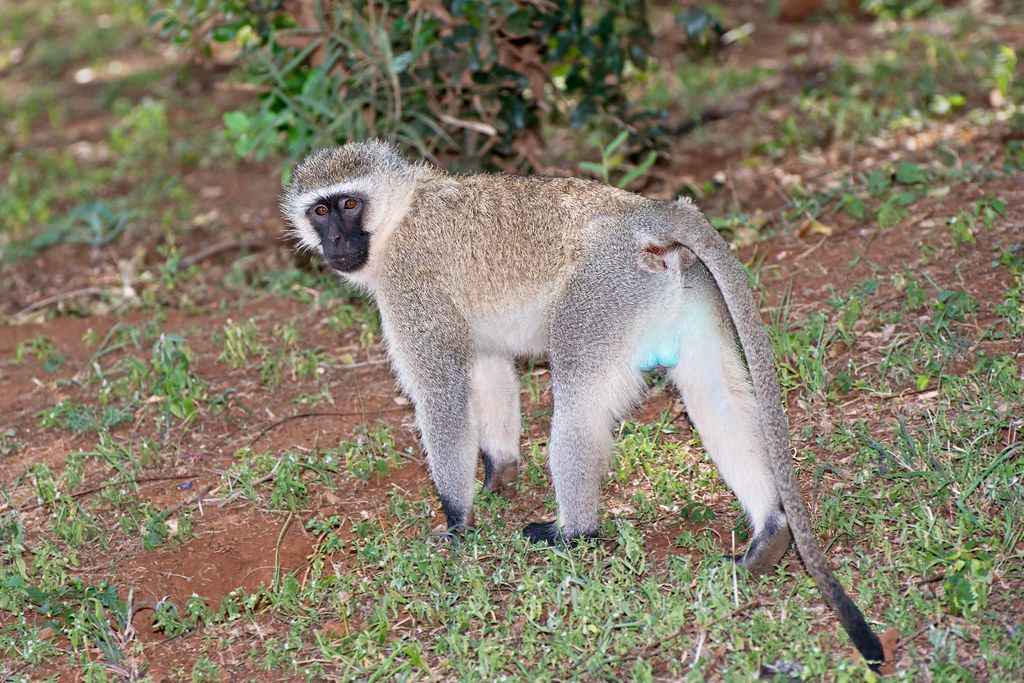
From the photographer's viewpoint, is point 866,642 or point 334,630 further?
point 334,630

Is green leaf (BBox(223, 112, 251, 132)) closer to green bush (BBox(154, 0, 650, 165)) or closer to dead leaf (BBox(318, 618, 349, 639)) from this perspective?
green bush (BBox(154, 0, 650, 165))

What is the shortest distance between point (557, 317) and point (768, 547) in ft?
3.57

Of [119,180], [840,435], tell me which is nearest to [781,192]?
[840,435]

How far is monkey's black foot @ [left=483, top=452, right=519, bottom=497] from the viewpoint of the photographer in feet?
16.6

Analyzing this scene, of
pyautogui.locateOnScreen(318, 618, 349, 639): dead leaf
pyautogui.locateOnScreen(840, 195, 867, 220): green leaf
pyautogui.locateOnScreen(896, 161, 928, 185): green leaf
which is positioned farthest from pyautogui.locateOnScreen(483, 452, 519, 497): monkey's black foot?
pyautogui.locateOnScreen(896, 161, 928, 185): green leaf

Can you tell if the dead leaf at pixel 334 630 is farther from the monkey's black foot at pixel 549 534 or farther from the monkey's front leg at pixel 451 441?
the monkey's black foot at pixel 549 534

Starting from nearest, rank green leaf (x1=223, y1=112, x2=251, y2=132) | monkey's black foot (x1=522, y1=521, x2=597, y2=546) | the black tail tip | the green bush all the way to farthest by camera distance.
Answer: the black tail tip < monkey's black foot (x1=522, y1=521, x2=597, y2=546) < the green bush < green leaf (x1=223, y1=112, x2=251, y2=132)

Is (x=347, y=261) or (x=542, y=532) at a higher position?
(x=347, y=261)

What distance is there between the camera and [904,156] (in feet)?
23.6

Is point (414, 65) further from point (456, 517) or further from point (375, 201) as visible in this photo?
point (456, 517)

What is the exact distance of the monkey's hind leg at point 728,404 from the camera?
4246mm

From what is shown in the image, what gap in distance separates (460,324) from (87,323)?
10.6 feet

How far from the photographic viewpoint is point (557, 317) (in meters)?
4.28

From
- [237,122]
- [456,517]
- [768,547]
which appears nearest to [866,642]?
[768,547]
